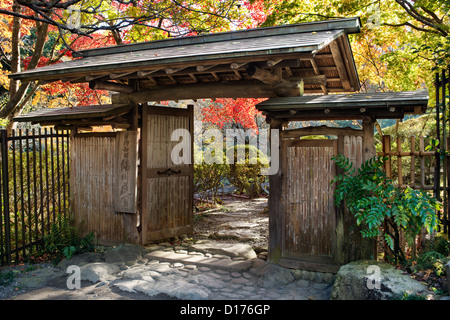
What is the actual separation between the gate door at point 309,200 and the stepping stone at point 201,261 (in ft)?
2.71

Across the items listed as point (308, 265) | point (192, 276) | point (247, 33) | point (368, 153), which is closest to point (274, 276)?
point (308, 265)

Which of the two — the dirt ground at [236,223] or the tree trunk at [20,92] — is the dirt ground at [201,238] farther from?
the tree trunk at [20,92]

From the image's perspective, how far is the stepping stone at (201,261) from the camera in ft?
22.1

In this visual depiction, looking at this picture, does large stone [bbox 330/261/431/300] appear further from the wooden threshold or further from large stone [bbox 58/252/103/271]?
large stone [bbox 58/252/103/271]

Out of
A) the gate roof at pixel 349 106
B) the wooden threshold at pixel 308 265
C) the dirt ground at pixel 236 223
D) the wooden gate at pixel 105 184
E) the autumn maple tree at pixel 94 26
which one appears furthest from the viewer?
the autumn maple tree at pixel 94 26

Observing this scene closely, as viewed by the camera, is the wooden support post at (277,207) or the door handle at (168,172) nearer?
the wooden support post at (277,207)

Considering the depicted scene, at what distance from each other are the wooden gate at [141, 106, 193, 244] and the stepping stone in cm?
55

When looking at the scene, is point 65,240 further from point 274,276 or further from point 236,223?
point 236,223

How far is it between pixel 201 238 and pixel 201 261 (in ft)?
5.68

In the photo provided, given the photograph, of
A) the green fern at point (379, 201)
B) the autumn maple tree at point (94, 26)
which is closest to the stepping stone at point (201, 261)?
the green fern at point (379, 201)

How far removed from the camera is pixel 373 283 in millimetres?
4918

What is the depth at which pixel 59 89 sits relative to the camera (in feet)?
51.0

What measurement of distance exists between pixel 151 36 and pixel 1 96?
828cm

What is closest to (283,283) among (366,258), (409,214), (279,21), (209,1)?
(366,258)
